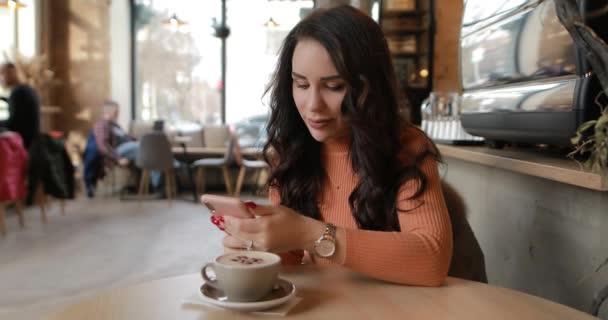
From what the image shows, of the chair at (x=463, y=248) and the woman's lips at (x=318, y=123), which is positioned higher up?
the woman's lips at (x=318, y=123)

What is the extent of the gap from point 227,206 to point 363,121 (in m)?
0.39

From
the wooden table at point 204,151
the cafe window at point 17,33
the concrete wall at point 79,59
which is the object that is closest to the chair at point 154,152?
the wooden table at point 204,151

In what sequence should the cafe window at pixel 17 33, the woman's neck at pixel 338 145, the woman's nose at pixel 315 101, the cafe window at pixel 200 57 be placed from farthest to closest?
the cafe window at pixel 200 57 → the cafe window at pixel 17 33 → the woman's neck at pixel 338 145 → the woman's nose at pixel 315 101

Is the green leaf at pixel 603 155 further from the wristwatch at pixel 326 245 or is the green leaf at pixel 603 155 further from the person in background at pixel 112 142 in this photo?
the person in background at pixel 112 142

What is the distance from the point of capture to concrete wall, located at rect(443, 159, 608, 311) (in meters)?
1.19

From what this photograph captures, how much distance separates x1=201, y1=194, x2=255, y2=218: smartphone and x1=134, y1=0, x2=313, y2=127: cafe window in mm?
8639

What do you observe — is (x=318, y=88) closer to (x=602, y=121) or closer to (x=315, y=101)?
(x=315, y=101)

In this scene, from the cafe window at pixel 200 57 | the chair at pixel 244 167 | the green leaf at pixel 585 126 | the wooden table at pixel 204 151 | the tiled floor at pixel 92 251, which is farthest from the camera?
the cafe window at pixel 200 57

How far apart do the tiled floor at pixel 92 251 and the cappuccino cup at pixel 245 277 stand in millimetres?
2416

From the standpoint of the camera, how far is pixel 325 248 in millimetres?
1002

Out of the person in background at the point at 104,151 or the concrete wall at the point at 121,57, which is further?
the concrete wall at the point at 121,57

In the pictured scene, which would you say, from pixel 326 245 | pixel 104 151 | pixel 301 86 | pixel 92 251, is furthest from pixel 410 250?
pixel 104 151

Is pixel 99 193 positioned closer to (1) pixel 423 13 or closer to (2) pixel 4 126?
(2) pixel 4 126

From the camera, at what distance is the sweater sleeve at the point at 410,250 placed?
993mm
